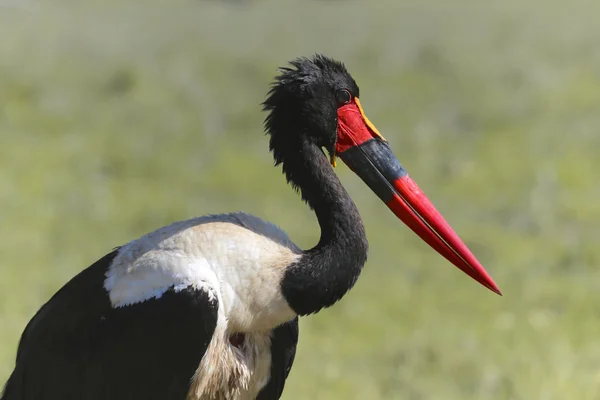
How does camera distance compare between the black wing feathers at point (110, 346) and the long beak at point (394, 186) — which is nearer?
the black wing feathers at point (110, 346)

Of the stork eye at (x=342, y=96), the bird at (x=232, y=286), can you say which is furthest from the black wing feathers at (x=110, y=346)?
the stork eye at (x=342, y=96)

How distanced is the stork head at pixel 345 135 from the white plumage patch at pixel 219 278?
1.55 ft

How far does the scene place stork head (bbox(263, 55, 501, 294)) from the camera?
15.8 feet

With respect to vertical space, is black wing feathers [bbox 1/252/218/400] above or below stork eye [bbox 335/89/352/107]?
below

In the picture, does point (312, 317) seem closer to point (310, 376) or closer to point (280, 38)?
point (310, 376)

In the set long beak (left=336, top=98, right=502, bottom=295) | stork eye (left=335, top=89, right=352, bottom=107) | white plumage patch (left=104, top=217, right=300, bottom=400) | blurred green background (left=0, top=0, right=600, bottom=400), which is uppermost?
blurred green background (left=0, top=0, right=600, bottom=400)

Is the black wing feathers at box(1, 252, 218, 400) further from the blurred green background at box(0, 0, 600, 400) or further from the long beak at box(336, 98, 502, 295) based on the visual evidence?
the blurred green background at box(0, 0, 600, 400)

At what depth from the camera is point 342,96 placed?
4863 millimetres

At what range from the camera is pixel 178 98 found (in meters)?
15.0

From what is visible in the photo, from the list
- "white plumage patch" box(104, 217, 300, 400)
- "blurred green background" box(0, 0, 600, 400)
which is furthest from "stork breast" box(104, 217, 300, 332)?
"blurred green background" box(0, 0, 600, 400)

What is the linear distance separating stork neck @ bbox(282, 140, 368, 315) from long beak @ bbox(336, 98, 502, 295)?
6.1 inches

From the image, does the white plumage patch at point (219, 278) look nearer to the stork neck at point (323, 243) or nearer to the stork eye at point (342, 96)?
the stork neck at point (323, 243)

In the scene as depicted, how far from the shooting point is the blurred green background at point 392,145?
9.45 metres

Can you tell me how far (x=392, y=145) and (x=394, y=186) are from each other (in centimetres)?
841
